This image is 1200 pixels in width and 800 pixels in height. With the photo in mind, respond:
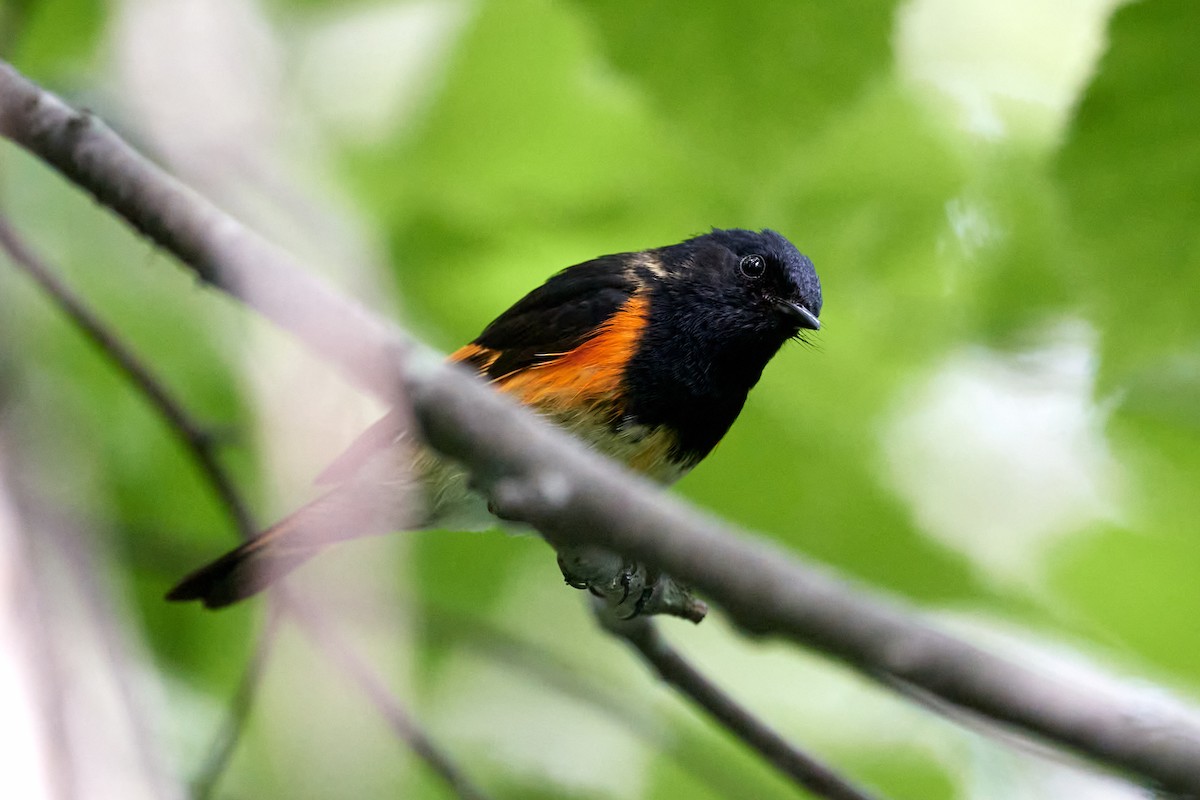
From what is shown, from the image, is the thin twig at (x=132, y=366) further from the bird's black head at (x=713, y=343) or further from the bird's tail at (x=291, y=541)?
the bird's black head at (x=713, y=343)

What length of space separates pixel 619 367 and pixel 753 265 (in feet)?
1.20

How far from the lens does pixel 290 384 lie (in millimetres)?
2504

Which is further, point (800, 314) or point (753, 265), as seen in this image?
point (753, 265)

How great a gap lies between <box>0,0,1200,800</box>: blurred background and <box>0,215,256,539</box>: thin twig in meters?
0.08

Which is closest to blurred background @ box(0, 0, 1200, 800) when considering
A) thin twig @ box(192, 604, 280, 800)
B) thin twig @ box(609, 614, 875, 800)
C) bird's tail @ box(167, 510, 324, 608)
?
thin twig @ box(192, 604, 280, 800)

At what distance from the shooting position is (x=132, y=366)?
2648 mm

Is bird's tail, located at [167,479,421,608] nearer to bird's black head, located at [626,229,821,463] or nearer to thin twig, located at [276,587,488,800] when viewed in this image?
thin twig, located at [276,587,488,800]

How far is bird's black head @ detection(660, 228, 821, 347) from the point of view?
228 centimetres

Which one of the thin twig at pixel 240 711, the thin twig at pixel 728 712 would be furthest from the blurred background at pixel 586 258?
the thin twig at pixel 728 712

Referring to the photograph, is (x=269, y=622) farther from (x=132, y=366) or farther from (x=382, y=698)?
Result: (x=132, y=366)

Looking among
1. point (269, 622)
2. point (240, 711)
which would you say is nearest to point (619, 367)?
point (269, 622)

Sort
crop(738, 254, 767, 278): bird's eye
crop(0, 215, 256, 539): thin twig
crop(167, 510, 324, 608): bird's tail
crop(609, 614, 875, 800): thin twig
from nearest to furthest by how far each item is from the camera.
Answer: crop(609, 614, 875, 800): thin twig, crop(738, 254, 767, 278): bird's eye, crop(0, 215, 256, 539): thin twig, crop(167, 510, 324, 608): bird's tail

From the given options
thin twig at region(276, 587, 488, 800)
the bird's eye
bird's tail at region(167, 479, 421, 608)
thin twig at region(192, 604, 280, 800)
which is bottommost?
thin twig at region(192, 604, 280, 800)

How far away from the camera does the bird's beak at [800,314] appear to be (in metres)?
2.28
